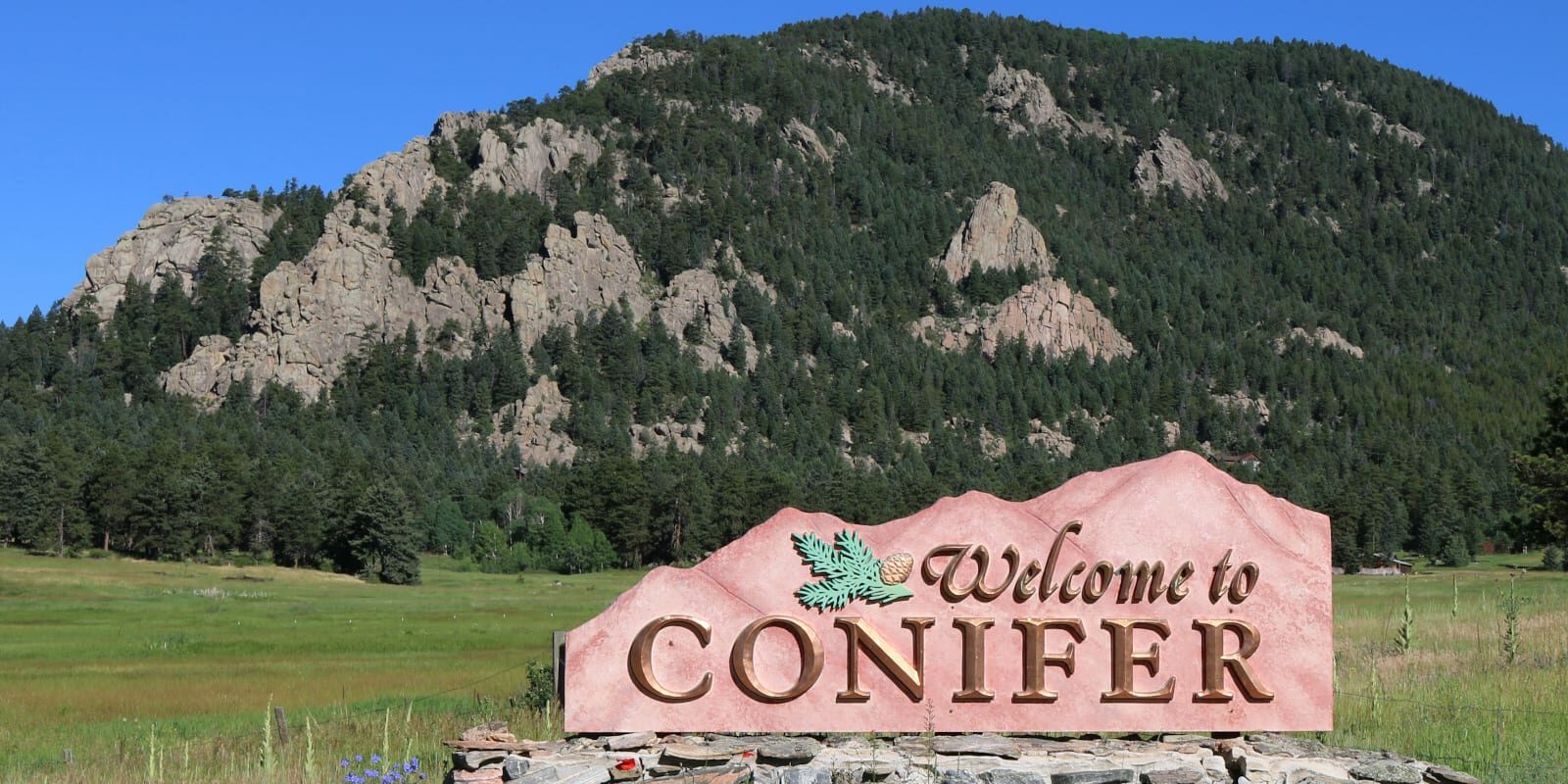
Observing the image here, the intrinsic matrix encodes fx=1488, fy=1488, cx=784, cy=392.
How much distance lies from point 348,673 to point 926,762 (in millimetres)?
26644

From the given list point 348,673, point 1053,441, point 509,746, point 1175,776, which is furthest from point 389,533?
point 1053,441

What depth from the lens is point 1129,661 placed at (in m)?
14.4

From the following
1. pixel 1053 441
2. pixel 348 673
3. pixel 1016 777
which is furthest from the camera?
pixel 1053 441

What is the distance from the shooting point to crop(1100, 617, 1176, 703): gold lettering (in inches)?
566

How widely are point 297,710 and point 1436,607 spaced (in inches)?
1101

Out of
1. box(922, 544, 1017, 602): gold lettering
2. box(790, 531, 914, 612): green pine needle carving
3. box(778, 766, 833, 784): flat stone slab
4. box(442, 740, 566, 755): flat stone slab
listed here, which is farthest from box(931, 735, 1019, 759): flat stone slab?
box(442, 740, 566, 755): flat stone slab

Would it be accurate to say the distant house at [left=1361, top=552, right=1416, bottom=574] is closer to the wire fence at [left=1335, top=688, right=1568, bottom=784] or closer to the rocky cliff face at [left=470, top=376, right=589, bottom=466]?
the wire fence at [left=1335, top=688, right=1568, bottom=784]

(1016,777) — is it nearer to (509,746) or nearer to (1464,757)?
(509,746)

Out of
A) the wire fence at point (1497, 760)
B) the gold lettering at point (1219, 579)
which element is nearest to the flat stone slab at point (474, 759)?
the gold lettering at point (1219, 579)

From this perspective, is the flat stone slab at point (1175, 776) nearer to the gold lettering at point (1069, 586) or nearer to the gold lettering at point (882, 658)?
the gold lettering at point (1069, 586)

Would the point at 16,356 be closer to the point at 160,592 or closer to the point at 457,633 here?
the point at 160,592

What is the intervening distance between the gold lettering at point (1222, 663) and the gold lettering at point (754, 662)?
3.73 meters

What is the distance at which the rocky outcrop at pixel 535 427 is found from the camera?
187 m

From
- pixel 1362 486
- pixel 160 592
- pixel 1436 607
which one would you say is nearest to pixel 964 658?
pixel 1436 607
